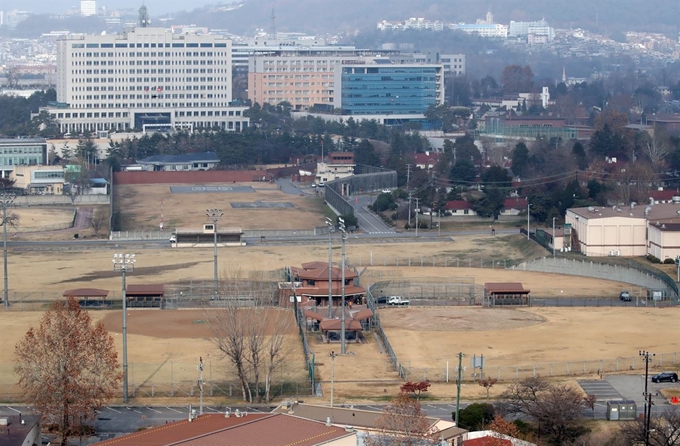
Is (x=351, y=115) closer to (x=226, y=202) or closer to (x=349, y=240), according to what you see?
(x=226, y=202)

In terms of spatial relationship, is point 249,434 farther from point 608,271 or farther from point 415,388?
point 608,271

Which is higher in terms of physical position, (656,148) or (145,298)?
(656,148)

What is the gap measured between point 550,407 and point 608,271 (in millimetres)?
25103

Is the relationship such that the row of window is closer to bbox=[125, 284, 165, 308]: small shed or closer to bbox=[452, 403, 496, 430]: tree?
bbox=[125, 284, 165, 308]: small shed

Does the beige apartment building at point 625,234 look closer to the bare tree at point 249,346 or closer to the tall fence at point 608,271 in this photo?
the tall fence at point 608,271

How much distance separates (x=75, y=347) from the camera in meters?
32.7

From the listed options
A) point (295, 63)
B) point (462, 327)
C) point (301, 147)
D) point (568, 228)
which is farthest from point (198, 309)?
point (295, 63)

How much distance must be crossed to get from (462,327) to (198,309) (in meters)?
9.35

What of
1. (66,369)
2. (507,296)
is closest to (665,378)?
(507,296)

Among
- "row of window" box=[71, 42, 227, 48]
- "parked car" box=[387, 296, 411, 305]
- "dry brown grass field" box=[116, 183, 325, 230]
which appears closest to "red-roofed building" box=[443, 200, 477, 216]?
"dry brown grass field" box=[116, 183, 325, 230]

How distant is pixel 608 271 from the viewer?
2234 inches

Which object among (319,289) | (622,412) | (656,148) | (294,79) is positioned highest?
(294,79)

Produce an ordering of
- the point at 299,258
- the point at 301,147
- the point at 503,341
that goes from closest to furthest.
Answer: the point at 503,341, the point at 299,258, the point at 301,147

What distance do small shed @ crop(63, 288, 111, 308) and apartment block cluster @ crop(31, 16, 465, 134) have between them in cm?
6819
